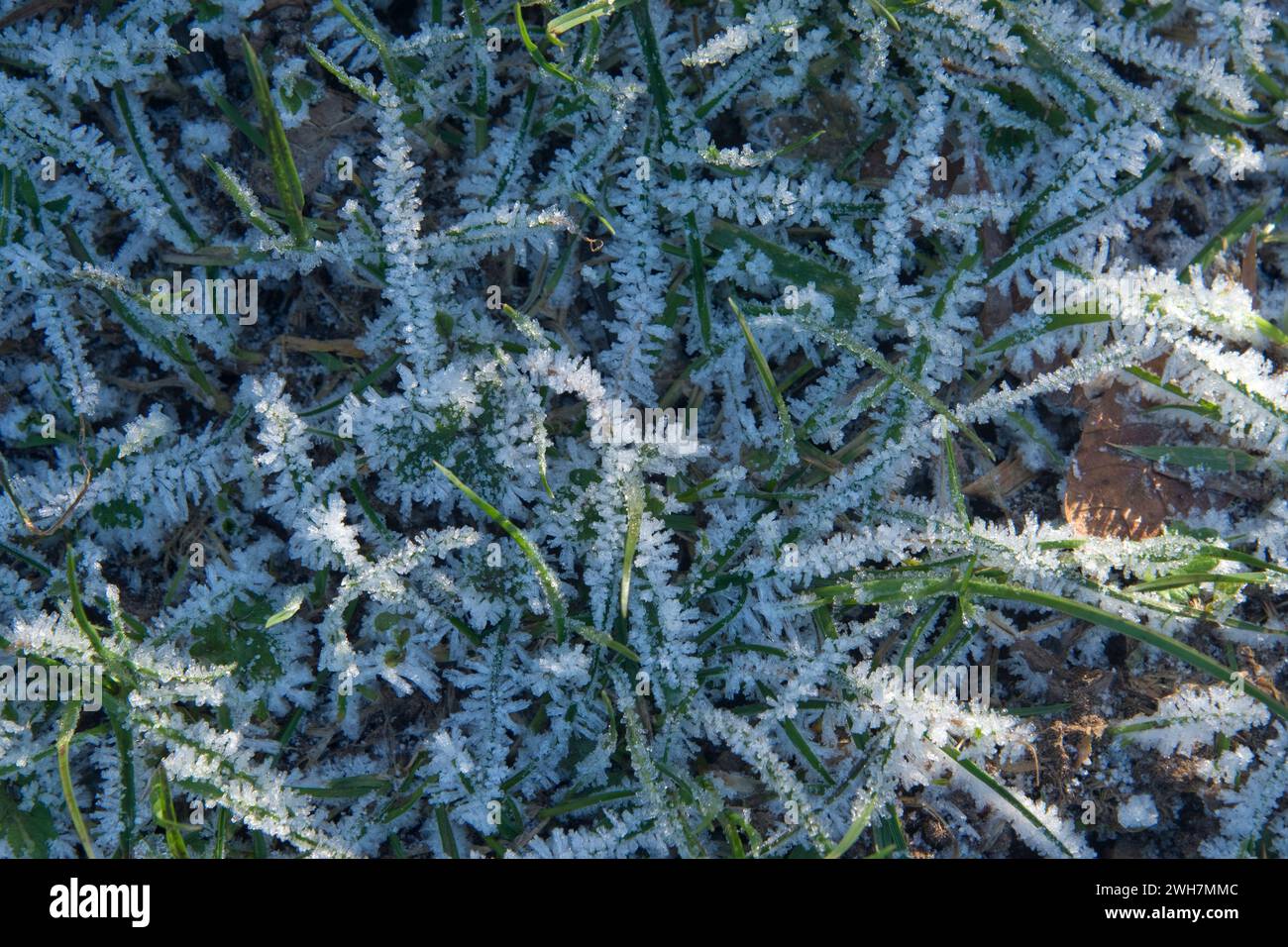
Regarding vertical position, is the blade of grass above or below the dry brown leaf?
above

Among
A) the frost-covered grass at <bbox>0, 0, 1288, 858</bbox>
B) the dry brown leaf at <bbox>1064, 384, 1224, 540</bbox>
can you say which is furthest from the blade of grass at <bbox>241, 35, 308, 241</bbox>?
the dry brown leaf at <bbox>1064, 384, 1224, 540</bbox>

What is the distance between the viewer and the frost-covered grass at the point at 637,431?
5.02ft

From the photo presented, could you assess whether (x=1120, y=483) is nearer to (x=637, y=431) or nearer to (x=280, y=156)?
(x=637, y=431)

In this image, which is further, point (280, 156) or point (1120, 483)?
point (1120, 483)

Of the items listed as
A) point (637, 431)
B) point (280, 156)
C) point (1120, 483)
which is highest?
point (280, 156)

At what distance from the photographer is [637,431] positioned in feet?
5.13

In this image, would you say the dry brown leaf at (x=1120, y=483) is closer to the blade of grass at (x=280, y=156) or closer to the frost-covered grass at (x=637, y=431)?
the frost-covered grass at (x=637, y=431)

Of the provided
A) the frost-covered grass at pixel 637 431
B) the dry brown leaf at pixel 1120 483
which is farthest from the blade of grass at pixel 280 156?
the dry brown leaf at pixel 1120 483

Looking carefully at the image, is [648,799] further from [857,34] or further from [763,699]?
[857,34]

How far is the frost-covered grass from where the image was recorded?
5.02ft

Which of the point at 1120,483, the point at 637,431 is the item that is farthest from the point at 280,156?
the point at 1120,483

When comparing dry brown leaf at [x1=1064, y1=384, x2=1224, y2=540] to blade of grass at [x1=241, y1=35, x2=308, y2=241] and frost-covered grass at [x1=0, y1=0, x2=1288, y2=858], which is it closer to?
frost-covered grass at [x1=0, y1=0, x2=1288, y2=858]

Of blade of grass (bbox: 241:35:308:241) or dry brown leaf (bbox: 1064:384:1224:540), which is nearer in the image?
blade of grass (bbox: 241:35:308:241)

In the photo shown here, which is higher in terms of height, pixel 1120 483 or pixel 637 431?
pixel 637 431
